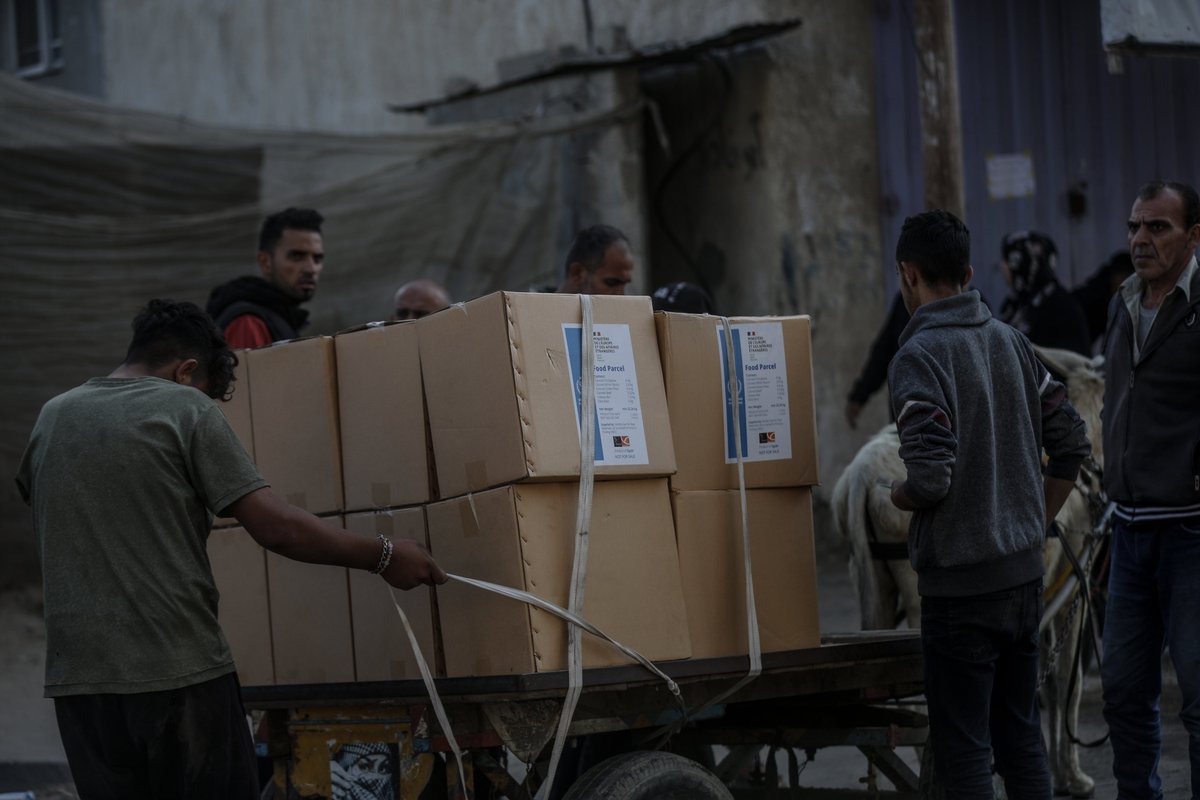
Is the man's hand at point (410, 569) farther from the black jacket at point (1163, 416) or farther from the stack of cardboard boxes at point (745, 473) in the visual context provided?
the black jacket at point (1163, 416)

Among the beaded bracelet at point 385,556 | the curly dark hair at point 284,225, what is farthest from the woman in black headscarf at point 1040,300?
the beaded bracelet at point 385,556

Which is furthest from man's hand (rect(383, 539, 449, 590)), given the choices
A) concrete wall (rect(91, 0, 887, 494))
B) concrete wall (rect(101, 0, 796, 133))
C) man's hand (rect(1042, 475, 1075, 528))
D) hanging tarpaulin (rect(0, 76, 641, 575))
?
concrete wall (rect(101, 0, 796, 133))

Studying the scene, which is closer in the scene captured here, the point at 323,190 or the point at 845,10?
the point at 323,190

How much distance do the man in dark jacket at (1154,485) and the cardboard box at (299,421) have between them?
7.42 feet

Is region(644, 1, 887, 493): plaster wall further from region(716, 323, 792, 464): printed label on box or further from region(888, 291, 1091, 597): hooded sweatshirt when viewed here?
region(888, 291, 1091, 597): hooded sweatshirt

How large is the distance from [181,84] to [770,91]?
675 centimetres

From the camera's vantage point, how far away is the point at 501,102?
10250mm

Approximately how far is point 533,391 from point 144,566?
98cm

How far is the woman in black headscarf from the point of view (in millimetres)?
7707

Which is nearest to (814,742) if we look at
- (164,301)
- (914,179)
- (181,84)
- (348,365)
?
(348,365)

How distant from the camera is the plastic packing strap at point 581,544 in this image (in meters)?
3.44

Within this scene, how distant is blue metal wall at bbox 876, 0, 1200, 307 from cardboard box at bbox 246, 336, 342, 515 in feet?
21.2

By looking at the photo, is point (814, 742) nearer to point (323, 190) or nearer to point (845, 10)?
point (323, 190)

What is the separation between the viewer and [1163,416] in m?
4.19
